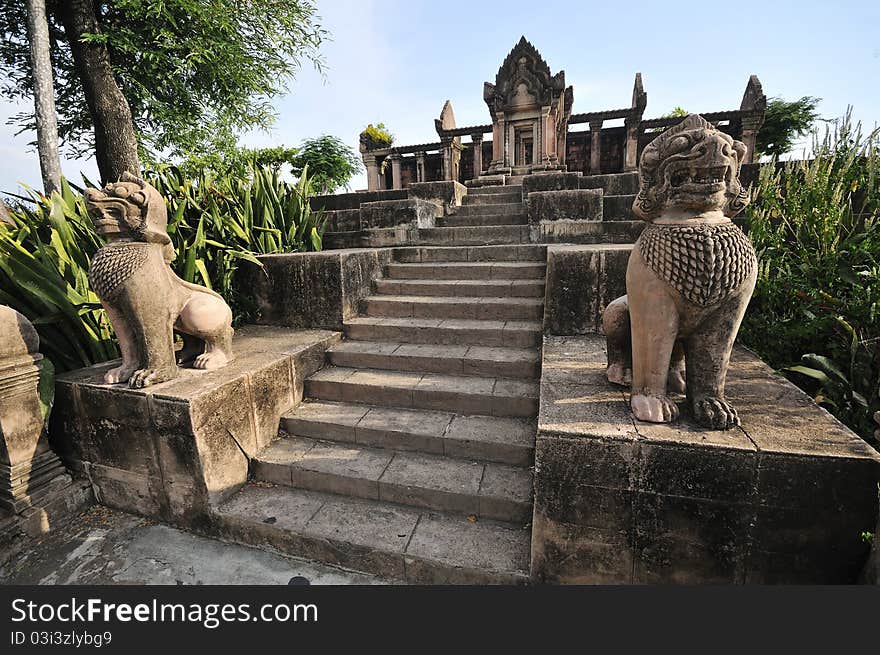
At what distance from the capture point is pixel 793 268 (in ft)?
10.7

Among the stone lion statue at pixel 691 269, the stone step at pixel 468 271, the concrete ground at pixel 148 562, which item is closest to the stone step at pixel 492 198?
the stone step at pixel 468 271

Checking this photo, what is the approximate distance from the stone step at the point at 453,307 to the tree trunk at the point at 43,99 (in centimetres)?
466

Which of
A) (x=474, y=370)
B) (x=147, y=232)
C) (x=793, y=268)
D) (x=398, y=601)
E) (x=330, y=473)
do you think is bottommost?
(x=398, y=601)

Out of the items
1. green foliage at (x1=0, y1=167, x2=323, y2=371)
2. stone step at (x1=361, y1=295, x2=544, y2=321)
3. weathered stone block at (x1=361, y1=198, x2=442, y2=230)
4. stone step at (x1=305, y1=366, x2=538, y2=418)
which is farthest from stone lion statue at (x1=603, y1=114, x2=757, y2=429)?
weathered stone block at (x1=361, y1=198, x2=442, y2=230)

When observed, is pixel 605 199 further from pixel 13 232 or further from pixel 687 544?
pixel 13 232

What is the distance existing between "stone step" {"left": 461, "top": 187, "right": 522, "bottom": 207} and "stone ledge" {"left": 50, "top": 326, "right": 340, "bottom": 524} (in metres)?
5.56

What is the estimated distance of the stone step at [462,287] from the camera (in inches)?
147

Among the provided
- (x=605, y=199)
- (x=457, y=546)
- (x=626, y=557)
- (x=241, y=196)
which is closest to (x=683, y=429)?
(x=626, y=557)

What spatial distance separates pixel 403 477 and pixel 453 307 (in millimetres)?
1768

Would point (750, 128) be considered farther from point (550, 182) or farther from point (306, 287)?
point (306, 287)

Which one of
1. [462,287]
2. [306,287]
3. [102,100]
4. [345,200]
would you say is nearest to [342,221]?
[345,200]

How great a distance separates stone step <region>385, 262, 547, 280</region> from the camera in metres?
4.02

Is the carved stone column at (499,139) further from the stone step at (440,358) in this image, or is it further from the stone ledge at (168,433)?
the stone ledge at (168,433)

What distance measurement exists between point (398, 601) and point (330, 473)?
2.82 ft
